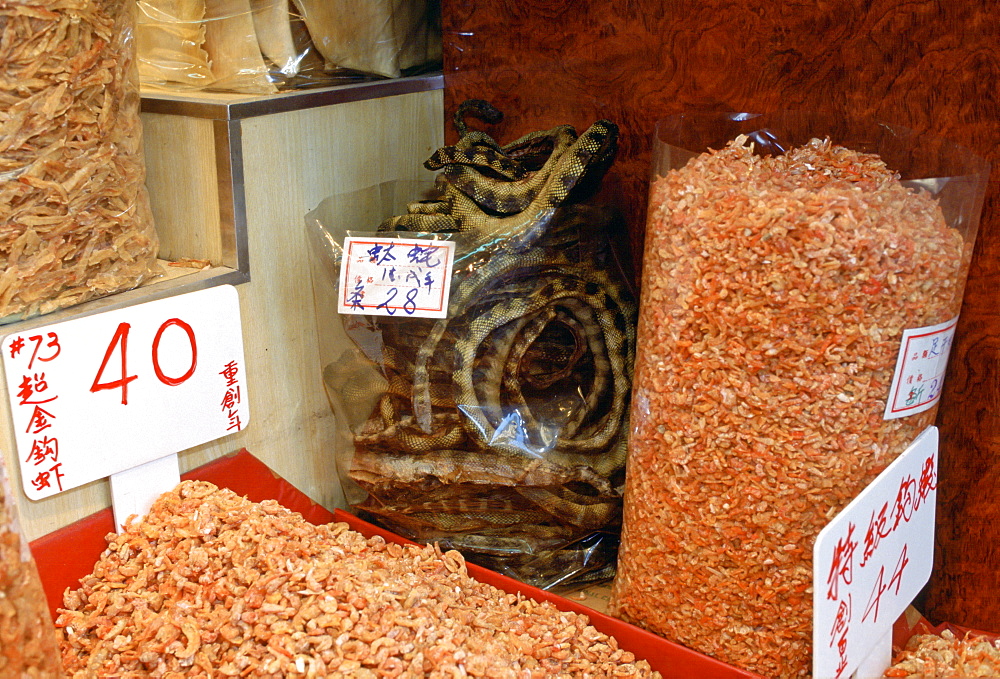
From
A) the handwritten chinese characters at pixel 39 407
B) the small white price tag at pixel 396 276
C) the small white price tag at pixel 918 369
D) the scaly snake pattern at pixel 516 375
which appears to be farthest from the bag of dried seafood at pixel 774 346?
the handwritten chinese characters at pixel 39 407

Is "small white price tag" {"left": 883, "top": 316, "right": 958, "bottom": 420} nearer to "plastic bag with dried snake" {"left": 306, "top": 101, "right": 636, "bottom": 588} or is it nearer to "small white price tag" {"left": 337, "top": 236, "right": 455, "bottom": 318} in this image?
"plastic bag with dried snake" {"left": 306, "top": 101, "right": 636, "bottom": 588}

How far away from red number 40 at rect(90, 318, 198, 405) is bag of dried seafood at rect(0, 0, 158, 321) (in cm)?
6

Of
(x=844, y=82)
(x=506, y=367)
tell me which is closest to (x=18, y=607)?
(x=506, y=367)

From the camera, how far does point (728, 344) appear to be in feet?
2.68

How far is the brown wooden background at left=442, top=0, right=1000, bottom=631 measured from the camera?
2.97 ft

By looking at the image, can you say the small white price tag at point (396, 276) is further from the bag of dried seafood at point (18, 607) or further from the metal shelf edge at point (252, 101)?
the bag of dried seafood at point (18, 607)

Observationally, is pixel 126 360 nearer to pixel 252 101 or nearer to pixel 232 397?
pixel 232 397

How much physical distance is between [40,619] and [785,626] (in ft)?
2.21

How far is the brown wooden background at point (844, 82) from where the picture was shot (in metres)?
0.91

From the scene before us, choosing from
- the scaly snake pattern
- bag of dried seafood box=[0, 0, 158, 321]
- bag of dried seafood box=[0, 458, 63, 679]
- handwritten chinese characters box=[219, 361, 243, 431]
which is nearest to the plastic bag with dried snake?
the scaly snake pattern

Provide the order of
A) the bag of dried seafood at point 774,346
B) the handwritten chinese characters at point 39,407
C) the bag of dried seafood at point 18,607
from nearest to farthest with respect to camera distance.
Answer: the bag of dried seafood at point 18,607 < the bag of dried seafood at point 774,346 < the handwritten chinese characters at point 39,407

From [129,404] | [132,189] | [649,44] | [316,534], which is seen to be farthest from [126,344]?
[649,44]

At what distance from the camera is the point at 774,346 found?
797 millimetres

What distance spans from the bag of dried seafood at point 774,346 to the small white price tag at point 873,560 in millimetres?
29
